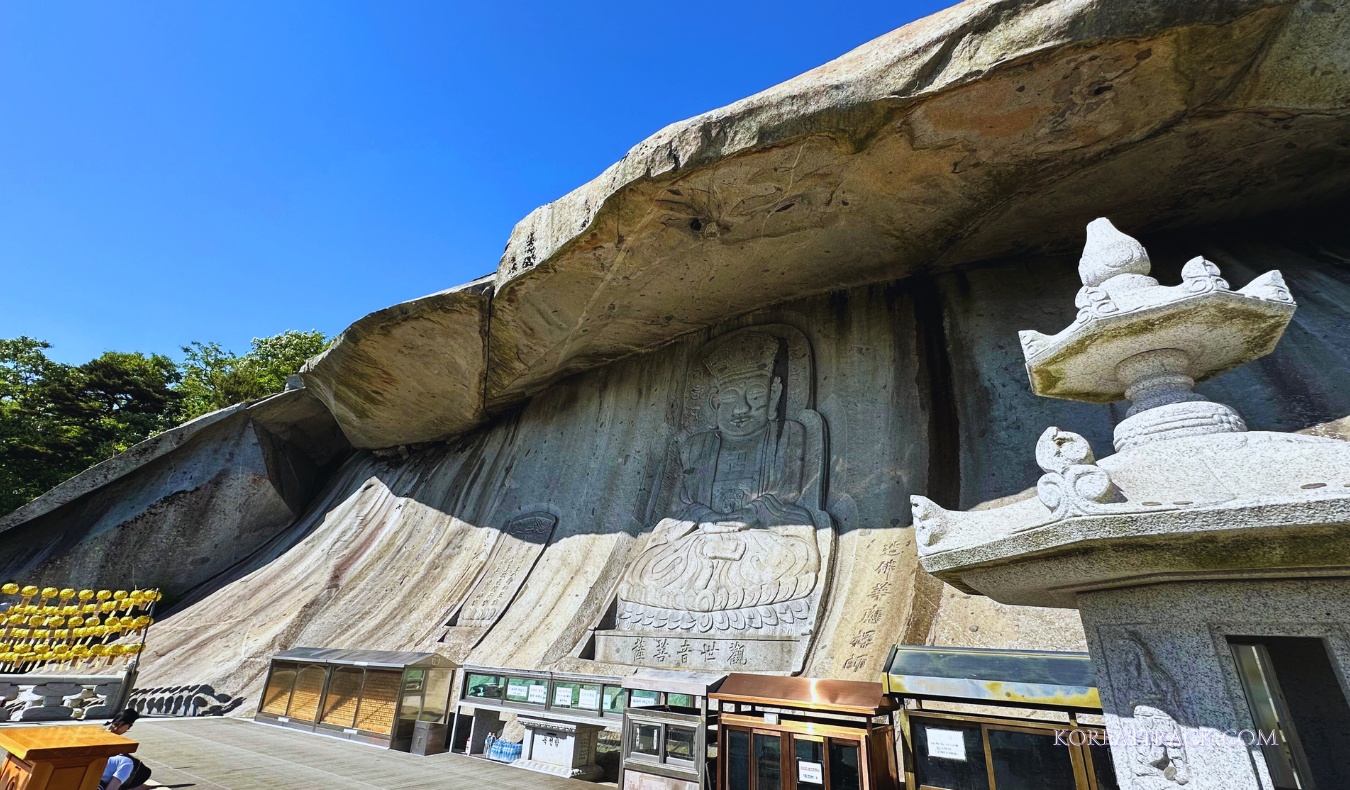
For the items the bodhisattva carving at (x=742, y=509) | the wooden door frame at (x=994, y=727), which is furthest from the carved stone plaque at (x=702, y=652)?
the wooden door frame at (x=994, y=727)

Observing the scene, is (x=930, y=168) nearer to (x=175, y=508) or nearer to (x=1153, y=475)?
(x=1153, y=475)

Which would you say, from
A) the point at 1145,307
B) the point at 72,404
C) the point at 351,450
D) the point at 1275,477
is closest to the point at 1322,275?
the point at 1145,307

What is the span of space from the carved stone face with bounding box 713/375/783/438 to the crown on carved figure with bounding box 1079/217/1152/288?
17.5 ft

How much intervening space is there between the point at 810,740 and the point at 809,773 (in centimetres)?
15

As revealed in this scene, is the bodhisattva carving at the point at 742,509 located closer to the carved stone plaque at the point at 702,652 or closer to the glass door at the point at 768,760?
the carved stone plaque at the point at 702,652

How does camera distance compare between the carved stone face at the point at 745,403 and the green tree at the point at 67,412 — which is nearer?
the carved stone face at the point at 745,403

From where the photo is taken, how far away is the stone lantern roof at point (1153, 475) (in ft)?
5.41

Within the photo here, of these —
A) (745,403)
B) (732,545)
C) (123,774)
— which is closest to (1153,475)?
(123,774)

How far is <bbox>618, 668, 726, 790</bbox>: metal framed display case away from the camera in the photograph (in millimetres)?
3822

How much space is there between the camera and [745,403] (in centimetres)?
820

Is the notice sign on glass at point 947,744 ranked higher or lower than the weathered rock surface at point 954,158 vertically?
lower

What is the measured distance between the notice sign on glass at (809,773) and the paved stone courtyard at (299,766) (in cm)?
185

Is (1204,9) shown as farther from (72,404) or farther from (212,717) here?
(72,404)

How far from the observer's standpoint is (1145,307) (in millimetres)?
2225
